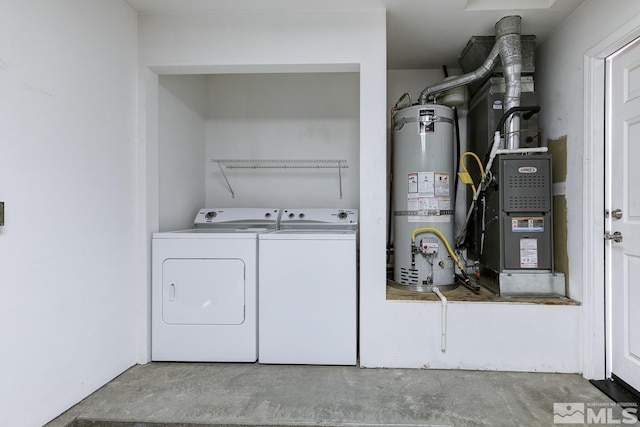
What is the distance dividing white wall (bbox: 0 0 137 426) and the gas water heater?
78.5 inches

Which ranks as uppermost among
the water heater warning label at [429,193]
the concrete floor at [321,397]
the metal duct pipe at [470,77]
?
the metal duct pipe at [470,77]

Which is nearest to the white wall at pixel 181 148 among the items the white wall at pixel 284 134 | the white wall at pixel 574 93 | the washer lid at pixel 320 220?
the white wall at pixel 284 134

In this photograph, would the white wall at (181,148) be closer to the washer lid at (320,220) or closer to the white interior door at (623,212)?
the washer lid at (320,220)

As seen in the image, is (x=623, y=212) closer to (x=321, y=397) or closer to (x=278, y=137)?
(x=321, y=397)

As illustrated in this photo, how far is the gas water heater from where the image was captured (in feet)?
8.00

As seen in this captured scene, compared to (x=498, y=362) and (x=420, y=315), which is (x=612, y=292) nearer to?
(x=498, y=362)

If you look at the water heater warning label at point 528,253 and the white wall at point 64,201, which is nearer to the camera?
the white wall at point 64,201

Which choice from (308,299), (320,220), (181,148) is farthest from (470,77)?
(181,148)

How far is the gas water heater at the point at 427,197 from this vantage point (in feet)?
8.00

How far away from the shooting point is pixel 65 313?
1.71m

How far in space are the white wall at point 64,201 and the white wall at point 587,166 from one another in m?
3.01

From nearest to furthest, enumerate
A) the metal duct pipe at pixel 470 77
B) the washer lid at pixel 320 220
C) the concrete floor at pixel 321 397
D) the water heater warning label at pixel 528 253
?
the concrete floor at pixel 321 397 → the water heater warning label at pixel 528 253 → the metal duct pipe at pixel 470 77 → the washer lid at pixel 320 220

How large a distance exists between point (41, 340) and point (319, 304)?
150cm

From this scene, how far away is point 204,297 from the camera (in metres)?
2.25
